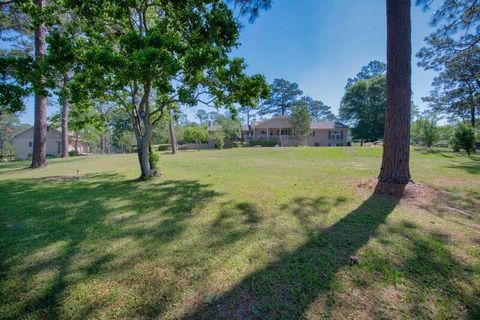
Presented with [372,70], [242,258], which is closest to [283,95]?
[372,70]

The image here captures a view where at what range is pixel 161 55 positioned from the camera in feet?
18.5

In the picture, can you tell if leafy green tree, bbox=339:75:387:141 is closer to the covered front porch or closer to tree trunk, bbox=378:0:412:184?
the covered front porch

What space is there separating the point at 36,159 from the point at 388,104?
1719 cm

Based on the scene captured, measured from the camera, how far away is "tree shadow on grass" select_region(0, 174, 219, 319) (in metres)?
2.35

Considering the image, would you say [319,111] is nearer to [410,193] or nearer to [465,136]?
[465,136]

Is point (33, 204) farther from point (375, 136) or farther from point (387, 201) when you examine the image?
point (375, 136)

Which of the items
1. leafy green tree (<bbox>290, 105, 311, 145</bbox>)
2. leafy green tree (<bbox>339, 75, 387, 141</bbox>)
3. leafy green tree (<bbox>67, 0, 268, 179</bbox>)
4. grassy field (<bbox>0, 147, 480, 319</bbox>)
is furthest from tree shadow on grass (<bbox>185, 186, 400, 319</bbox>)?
leafy green tree (<bbox>339, 75, 387, 141</bbox>)

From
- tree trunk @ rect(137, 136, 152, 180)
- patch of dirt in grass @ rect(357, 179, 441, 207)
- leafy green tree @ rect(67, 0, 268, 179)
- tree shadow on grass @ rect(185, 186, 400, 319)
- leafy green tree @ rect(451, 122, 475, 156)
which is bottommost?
tree shadow on grass @ rect(185, 186, 400, 319)

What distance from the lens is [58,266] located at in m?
2.78

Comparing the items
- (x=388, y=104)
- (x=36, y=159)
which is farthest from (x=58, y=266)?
(x=36, y=159)

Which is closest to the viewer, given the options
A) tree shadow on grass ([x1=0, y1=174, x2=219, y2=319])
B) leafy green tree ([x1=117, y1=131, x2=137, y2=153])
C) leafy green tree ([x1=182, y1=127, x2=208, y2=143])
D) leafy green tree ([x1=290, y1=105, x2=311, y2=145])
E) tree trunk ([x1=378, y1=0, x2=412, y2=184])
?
tree shadow on grass ([x1=0, y1=174, x2=219, y2=319])

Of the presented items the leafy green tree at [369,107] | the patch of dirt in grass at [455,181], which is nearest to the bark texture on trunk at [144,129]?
the patch of dirt in grass at [455,181]

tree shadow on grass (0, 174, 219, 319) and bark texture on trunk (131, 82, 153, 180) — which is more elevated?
bark texture on trunk (131, 82, 153, 180)

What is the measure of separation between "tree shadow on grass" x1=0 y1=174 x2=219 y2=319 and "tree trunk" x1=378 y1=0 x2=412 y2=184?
4.75 m
